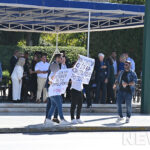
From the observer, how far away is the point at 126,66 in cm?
1462

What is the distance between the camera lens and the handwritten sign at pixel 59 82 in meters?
13.7

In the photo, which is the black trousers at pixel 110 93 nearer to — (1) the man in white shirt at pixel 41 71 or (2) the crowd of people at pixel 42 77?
(2) the crowd of people at pixel 42 77

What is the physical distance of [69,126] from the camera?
13.9 meters

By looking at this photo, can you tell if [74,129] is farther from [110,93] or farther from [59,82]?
[110,93]

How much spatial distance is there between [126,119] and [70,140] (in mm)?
3194

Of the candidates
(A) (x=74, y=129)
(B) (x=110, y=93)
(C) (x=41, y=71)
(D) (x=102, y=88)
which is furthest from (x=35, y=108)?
(A) (x=74, y=129)

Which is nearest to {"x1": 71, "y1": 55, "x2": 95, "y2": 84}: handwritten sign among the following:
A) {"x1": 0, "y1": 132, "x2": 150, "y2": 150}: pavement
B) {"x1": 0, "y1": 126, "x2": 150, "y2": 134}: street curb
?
{"x1": 0, "y1": 126, "x2": 150, "y2": 134}: street curb

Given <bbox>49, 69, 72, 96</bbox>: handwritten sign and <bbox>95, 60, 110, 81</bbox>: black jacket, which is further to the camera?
<bbox>95, 60, 110, 81</bbox>: black jacket

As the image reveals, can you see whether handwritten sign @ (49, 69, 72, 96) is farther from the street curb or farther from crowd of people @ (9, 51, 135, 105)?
crowd of people @ (9, 51, 135, 105)

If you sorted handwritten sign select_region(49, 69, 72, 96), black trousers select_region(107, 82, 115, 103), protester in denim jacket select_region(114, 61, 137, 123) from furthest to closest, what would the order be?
black trousers select_region(107, 82, 115, 103) → protester in denim jacket select_region(114, 61, 137, 123) → handwritten sign select_region(49, 69, 72, 96)

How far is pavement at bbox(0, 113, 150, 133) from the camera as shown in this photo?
44.7ft

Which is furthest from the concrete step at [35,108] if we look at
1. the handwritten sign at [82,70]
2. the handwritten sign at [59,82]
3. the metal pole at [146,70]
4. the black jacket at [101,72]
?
the handwritten sign at [59,82]

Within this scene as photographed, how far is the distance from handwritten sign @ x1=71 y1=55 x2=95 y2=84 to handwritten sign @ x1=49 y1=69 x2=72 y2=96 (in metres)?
0.38

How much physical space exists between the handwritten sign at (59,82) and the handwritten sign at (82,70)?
14.8 inches
